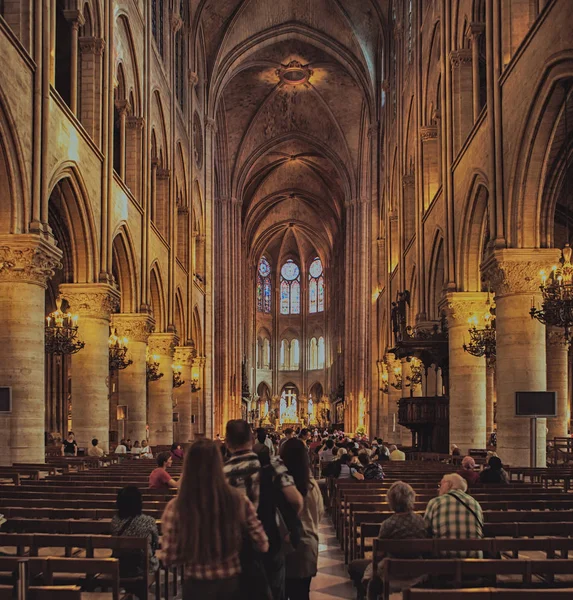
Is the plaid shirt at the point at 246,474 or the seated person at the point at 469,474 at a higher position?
the plaid shirt at the point at 246,474

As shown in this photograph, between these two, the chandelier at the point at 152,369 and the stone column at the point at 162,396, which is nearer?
the chandelier at the point at 152,369

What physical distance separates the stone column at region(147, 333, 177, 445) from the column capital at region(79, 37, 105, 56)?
11568 mm

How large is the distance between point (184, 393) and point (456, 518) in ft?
100

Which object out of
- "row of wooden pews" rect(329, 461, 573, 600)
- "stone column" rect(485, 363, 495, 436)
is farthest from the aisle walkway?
"stone column" rect(485, 363, 495, 436)

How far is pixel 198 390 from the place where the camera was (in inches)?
1571

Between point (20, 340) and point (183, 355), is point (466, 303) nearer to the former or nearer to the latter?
point (20, 340)

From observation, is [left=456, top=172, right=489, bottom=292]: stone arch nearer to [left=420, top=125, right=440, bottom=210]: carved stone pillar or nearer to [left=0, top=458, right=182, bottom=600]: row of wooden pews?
[left=420, top=125, right=440, bottom=210]: carved stone pillar

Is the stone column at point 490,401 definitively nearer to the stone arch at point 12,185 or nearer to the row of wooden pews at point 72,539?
the stone arch at point 12,185

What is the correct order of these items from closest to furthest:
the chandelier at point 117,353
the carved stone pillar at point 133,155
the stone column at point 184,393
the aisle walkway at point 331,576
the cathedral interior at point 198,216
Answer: the aisle walkway at point 331,576 → the cathedral interior at point 198,216 → the chandelier at point 117,353 → the carved stone pillar at point 133,155 → the stone column at point 184,393

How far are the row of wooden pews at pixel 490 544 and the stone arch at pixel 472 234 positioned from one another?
876 cm

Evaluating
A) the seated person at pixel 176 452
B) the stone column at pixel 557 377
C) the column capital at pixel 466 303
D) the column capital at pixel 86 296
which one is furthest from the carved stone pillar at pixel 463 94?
Result: the seated person at pixel 176 452

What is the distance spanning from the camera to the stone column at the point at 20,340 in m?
15.1

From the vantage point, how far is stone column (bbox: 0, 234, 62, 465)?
15055 millimetres

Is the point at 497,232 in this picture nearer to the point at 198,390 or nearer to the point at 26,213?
the point at 26,213
